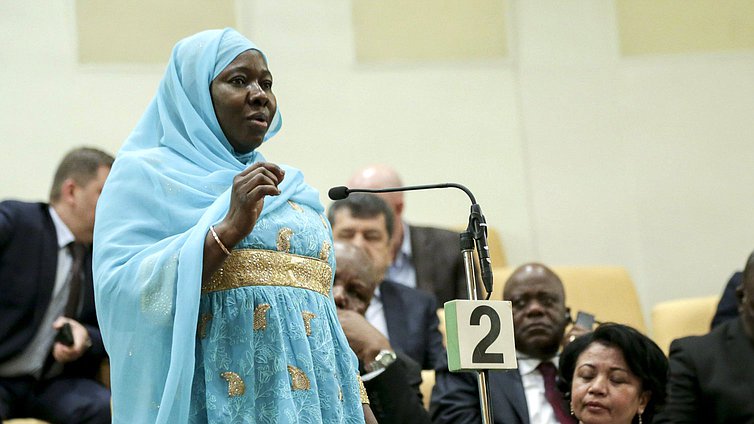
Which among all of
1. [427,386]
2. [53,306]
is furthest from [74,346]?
[427,386]

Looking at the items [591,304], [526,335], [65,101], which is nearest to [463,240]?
[526,335]

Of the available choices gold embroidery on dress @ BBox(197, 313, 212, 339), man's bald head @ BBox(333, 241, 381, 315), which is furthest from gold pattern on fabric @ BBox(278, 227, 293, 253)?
man's bald head @ BBox(333, 241, 381, 315)

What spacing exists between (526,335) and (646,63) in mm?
2867

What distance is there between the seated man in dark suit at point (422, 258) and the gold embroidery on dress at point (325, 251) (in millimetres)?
2617

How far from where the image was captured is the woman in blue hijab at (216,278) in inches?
90.3

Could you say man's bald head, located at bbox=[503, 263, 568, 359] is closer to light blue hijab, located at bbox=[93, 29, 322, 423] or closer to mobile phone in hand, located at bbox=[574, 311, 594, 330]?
mobile phone in hand, located at bbox=[574, 311, 594, 330]

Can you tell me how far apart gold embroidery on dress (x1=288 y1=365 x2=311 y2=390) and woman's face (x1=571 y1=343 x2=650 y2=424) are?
4.26 ft

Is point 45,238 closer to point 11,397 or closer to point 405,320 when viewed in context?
point 11,397

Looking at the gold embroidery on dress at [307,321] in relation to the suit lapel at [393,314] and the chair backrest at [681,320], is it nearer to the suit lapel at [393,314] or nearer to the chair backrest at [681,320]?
the suit lapel at [393,314]

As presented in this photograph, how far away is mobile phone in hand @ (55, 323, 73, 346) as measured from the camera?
4.18 meters

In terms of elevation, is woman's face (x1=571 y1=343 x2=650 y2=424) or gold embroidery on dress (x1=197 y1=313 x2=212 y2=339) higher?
gold embroidery on dress (x1=197 y1=313 x2=212 y2=339)

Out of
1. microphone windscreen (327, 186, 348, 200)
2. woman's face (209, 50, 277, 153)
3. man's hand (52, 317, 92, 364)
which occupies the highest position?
woman's face (209, 50, 277, 153)

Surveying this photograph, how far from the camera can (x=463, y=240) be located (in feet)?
8.13

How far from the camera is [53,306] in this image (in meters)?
4.36
